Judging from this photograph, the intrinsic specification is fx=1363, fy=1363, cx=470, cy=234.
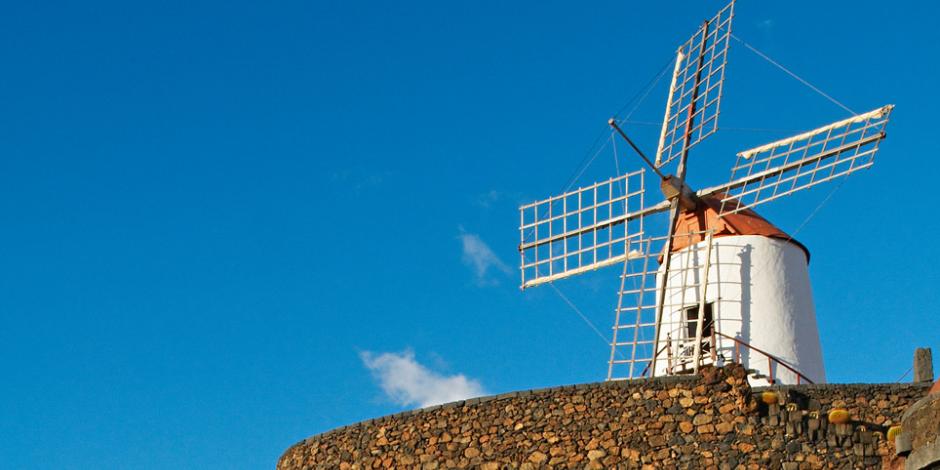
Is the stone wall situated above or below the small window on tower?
below

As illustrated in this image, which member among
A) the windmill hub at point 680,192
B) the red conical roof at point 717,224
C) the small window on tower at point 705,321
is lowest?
the small window on tower at point 705,321

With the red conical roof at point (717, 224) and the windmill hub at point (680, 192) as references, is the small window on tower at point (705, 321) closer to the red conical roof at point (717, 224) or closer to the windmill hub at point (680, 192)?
the red conical roof at point (717, 224)

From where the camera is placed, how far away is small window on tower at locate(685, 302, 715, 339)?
726 inches

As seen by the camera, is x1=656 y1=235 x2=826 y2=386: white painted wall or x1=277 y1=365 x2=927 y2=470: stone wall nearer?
x1=277 y1=365 x2=927 y2=470: stone wall

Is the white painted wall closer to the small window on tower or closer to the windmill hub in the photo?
the small window on tower

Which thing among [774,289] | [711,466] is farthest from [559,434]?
[774,289]

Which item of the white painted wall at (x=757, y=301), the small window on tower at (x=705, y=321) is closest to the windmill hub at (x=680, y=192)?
the white painted wall at (x=757, y=301)

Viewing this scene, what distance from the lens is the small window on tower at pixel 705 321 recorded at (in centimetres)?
1844

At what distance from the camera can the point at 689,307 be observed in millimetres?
18750

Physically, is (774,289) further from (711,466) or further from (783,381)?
(711,466)

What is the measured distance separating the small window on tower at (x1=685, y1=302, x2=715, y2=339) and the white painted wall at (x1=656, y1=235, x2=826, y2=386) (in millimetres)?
69

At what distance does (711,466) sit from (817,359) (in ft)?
14.4

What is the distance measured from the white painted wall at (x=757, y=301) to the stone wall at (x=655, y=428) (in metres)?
2.30

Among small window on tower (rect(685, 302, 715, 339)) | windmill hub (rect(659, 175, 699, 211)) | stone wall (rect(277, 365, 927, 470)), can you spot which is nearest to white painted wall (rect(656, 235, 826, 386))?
small window on tower (rect(685, 302, 715, 339))
